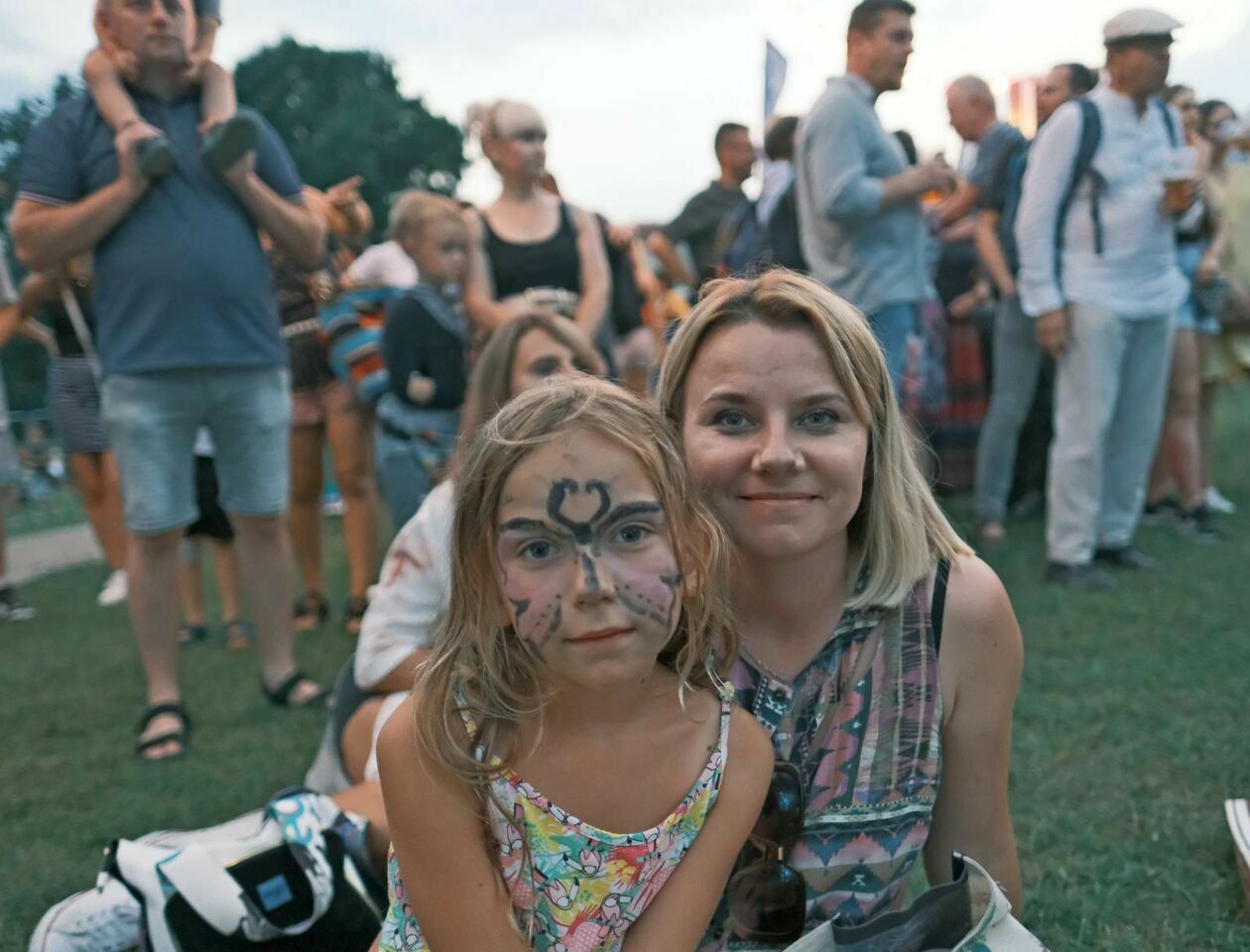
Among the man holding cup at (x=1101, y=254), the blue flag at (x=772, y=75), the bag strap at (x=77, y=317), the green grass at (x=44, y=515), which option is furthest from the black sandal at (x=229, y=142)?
the green grass at (x=44, y=515)

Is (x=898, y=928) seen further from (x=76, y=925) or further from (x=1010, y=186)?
(x=1010, y=186)

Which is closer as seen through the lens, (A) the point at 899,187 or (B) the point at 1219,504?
(A) the point at 899,187

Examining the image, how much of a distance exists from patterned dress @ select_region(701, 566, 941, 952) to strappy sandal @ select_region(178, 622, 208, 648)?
12.6 ft

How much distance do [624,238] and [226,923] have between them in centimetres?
313

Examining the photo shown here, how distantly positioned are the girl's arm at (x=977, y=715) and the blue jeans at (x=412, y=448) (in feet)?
8.42

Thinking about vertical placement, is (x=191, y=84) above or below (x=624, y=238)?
above

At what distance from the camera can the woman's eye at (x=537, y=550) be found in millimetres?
1488

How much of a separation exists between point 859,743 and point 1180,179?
3.56 m

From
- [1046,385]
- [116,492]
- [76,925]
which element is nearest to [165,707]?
[76,925]

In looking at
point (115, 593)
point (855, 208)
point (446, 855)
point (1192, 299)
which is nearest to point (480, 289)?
point (855, 208)

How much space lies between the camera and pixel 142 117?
3377mm

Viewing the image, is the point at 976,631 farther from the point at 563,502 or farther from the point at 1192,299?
the point at 1192,299

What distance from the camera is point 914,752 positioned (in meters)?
1.71

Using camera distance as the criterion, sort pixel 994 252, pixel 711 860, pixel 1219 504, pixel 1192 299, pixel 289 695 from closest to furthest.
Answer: pixel 711 860
pixel 289 695
pixel 994 252
pixel 1192 299
pixel 1219 504
